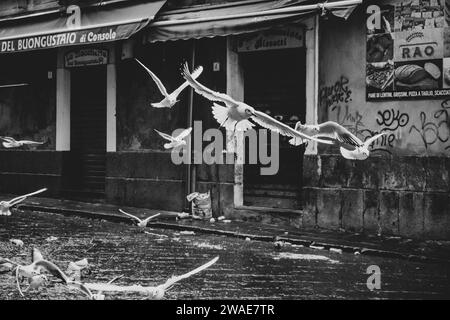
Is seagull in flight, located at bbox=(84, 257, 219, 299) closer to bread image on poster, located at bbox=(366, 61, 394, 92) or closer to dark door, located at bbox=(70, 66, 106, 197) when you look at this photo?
bread image on poster, located at bbox=(366, 61, 394, 92)

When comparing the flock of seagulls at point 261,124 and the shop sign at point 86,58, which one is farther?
the shop sign at point 86,58

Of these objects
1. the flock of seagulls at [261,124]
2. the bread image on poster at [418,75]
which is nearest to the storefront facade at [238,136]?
the bread image on poster at [418,75]

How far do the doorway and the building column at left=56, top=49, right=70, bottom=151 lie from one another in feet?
16.2

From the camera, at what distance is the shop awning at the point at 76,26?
1165 cm

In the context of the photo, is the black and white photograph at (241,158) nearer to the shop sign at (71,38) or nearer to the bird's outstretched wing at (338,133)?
the shop sign at (71,38)

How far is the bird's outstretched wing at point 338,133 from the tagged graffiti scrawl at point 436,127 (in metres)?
4.96

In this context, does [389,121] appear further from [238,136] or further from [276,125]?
[276,125]

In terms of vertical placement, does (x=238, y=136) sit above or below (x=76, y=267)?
above

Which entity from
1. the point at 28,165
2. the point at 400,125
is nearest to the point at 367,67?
the point at 400,125

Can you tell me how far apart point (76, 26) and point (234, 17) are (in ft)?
13.2

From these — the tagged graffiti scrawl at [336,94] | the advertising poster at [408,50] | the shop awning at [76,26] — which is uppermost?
the shop awning at [76,26]

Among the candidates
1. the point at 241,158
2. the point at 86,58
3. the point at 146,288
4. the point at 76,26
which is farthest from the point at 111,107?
the point at 146,288

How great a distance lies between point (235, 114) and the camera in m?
4.17

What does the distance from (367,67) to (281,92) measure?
1884 mm
